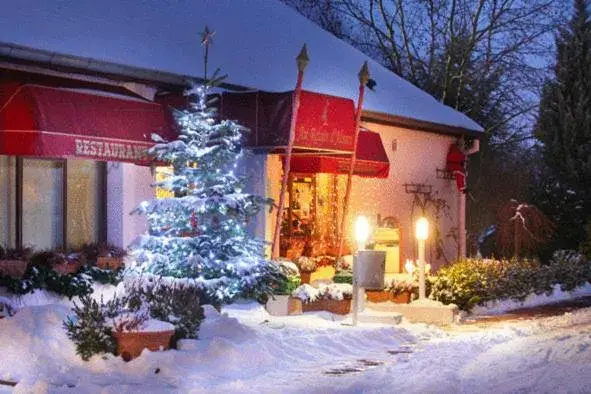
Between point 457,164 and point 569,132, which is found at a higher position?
point 569,132

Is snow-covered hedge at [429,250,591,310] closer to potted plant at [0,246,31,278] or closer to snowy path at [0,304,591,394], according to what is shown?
snowy path at [0,304,591,394]

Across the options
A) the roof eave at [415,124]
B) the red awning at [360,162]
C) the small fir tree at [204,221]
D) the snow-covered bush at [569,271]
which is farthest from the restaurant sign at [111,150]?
the snow-covered bush at [569,271]

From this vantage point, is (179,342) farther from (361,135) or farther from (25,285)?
(361,135)

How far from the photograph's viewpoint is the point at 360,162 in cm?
1973

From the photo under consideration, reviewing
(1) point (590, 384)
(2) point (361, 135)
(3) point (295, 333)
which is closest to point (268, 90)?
(2) point (361, 135)

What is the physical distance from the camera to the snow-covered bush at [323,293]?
15938 millimetres

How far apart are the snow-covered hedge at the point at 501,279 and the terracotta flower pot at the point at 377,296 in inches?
32.0

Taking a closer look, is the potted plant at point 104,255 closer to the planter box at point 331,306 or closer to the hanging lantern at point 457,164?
the planter box at point 331,306

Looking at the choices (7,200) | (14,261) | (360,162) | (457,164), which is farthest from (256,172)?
(457,164)

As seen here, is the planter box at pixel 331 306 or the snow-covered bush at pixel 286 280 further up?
the snow-covered bush at pixel 286 280

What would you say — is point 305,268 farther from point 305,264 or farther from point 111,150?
point 111,150

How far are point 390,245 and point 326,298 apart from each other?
654 centimetres

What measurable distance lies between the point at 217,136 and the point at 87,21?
3638 millimetres

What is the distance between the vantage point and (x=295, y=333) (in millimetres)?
13469
